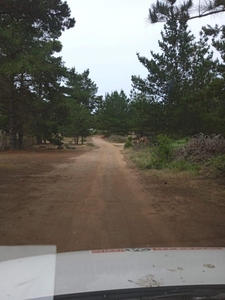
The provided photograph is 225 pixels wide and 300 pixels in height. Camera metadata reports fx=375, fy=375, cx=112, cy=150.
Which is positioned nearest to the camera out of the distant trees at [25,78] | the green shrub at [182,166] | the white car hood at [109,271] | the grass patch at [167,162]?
the white car hood at [109,271]

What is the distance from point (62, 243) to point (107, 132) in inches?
2813

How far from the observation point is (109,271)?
2.57m

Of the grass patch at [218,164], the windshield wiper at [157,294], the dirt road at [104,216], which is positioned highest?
the windshield wiper at [157,294]

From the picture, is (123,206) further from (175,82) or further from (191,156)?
(175,82)

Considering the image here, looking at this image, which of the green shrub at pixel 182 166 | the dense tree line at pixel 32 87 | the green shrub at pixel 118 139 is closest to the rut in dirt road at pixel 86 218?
the green shrub at pixel 182 166

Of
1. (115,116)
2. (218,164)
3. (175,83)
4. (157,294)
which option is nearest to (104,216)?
(157,294)

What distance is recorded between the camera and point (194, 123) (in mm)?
26906

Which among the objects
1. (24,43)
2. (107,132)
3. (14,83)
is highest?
(24,43)

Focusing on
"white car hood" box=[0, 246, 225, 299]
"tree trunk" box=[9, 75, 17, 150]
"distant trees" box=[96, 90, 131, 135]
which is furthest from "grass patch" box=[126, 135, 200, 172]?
"distant trees" box=[96, 90, 131, 135]

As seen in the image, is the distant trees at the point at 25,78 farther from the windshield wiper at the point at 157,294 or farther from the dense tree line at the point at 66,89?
the windshield wiper at the point at 157,294

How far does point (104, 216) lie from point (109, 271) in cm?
508

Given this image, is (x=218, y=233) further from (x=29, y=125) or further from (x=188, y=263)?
(x=29, y=125)

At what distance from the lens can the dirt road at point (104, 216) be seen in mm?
6016

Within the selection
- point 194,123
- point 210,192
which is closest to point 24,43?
point 194,123
